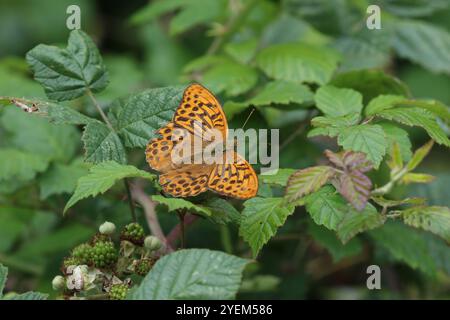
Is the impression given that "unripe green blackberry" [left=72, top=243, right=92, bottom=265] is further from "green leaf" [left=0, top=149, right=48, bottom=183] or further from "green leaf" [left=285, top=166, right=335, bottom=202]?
"green leaf" [left=0, top=149, right=48, bottom=183]

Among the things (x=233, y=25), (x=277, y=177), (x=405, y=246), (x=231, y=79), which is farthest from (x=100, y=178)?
(x=233, y=25)

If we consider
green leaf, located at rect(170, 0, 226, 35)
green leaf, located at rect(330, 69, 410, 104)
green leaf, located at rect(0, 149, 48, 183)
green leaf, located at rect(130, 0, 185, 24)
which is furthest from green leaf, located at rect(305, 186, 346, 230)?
green leaf, located at rect(130, 0, 185, 24)

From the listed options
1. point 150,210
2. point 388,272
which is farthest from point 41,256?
point 388,272

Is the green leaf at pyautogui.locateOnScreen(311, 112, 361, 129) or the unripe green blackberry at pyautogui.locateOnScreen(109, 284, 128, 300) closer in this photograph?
the unripe green blackberry at pyautogui.locateOnScreen(109, 284, 128, 300)

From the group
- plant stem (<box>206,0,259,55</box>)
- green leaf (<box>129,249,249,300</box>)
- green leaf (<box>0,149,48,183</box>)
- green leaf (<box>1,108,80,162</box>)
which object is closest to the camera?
green leaf (<box>129,249,249,300</box>)

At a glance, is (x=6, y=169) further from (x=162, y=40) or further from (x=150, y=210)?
(x=162, y=40)

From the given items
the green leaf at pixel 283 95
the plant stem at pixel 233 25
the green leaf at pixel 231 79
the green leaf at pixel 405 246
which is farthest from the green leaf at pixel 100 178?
the plant stem at pixel 233 25
